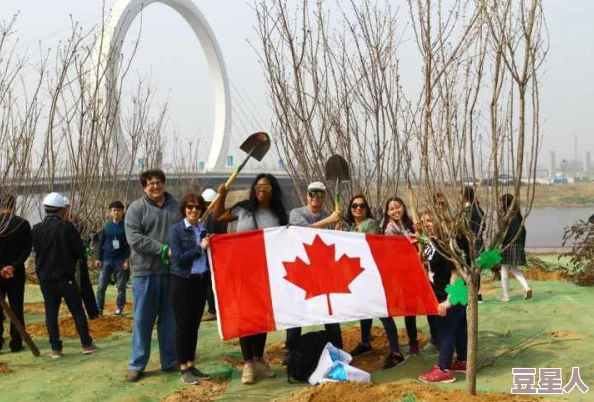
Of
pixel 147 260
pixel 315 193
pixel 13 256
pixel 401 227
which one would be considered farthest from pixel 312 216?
pixel 13 256

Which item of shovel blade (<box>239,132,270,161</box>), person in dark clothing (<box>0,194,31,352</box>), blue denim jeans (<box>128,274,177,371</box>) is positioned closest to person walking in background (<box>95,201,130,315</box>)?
person in dark clothing (<box>0,194,31,352</box>)

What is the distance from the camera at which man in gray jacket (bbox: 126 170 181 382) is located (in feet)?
18.7

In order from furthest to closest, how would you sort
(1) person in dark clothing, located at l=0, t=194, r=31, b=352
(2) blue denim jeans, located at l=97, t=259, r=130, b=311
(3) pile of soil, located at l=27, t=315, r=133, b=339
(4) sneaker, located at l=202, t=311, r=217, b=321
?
(2) blue denim jeans, located at l=97, t=259, r=130, b=311, (4) sneaker, located at l=202, t=311, r=217, b=321, (3) pile of soil, located at l=27, t=315, r=133, b=339, (1) person in dark clothing, located at l=0, t=194, r=31, b=352

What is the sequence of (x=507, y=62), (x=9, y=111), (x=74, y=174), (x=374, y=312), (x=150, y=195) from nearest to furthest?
(x=507, y=62) < (x=374, y=312) < (x=150, y=195) < (x=9, y=111) < (x=74, y=174)

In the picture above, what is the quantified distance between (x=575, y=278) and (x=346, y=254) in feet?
22.3

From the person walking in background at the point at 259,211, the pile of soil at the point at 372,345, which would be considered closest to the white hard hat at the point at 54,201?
the person walking in background at the point at 259,211

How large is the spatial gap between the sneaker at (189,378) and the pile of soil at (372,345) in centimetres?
85

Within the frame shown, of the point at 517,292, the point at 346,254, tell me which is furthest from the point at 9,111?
the point at 517,292

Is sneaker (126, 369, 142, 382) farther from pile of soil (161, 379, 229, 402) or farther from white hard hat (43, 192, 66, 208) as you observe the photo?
white hard hat (43, 192, 66, 208)

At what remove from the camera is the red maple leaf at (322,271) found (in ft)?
17.7

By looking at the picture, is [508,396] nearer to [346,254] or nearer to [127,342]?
[346,254]

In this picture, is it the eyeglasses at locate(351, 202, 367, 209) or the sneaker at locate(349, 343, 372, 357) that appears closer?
the eyeglasses at locate(351, 202, 367, 209)

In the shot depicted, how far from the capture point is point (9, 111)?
8.09 metres

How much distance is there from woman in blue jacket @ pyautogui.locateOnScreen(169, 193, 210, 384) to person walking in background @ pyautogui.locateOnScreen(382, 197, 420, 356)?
170cm
